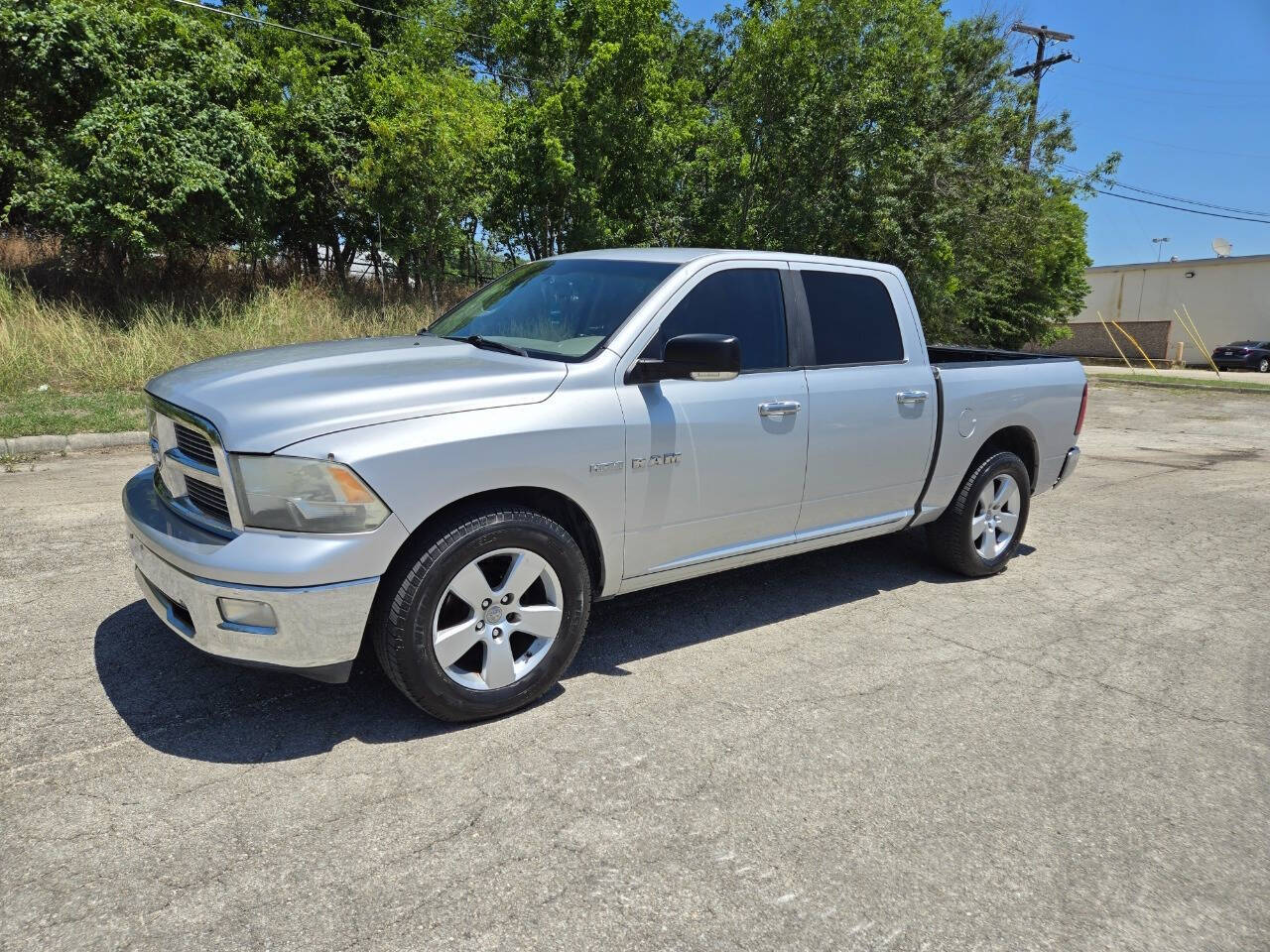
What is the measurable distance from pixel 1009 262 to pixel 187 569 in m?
22.6

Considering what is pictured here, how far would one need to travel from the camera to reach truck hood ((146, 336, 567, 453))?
3.05 meters

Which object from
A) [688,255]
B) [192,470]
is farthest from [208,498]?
[688,255]

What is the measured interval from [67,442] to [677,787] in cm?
809

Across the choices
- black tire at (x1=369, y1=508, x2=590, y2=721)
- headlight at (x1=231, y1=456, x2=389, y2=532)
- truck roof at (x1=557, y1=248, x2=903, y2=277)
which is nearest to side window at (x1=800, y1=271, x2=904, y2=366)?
truck roof at (x1=557, y1=248, x2=903, y2=277)

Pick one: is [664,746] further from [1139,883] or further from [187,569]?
[187,569]

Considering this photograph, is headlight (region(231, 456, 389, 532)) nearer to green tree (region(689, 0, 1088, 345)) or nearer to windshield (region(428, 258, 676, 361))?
windshield (region(428, 258, 676, 361))

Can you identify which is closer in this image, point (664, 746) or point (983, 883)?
point (983, 883)

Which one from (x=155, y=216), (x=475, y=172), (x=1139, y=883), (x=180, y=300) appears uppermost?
(x=475, y=172)

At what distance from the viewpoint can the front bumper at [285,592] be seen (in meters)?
2.95

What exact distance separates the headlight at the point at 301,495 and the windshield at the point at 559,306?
1.21m

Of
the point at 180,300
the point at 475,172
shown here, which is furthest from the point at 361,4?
the point at 180,300

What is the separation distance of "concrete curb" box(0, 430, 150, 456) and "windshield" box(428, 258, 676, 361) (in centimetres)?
561

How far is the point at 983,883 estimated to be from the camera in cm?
265

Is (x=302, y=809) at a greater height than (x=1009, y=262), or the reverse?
(x=1009, y=262)
